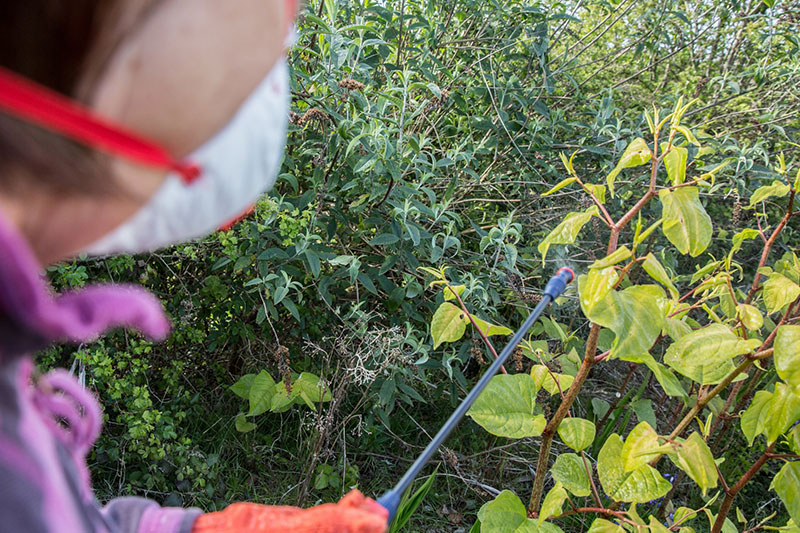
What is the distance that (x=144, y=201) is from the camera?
49 centimetres

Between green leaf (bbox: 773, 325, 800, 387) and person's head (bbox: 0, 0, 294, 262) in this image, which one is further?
green leaf (bbox: 773, 325, 800, 387)

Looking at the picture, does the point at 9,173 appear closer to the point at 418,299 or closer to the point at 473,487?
the point at 418,299

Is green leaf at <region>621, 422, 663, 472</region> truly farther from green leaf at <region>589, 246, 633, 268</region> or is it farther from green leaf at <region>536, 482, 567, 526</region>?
green leaf at <region>589, 246, 633, 268</region>

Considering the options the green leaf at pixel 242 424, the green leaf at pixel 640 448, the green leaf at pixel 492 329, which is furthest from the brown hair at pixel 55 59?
the green leaf at pixel 242 424

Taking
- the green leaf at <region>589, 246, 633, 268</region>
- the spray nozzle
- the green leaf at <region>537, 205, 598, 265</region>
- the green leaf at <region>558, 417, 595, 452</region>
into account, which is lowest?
the green leaf at <region>558, 417, 595, 452</region>

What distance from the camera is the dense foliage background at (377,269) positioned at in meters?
1.56

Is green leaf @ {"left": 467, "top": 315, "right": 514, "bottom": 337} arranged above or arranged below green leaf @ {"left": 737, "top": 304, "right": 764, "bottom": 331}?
above

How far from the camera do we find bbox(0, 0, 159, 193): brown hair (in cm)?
40

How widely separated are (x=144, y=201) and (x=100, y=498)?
4.91ft

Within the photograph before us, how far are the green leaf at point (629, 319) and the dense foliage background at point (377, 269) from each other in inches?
19.6

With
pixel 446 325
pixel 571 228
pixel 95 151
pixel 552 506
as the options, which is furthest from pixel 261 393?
pixel 95 151

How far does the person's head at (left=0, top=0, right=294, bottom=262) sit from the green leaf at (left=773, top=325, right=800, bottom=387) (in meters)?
0.88

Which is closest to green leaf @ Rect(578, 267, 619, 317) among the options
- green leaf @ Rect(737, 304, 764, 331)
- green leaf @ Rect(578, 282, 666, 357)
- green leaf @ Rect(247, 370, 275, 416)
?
green leaf @ Rect(578, 282, 666, 357)

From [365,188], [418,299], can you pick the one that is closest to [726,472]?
[418,299]
